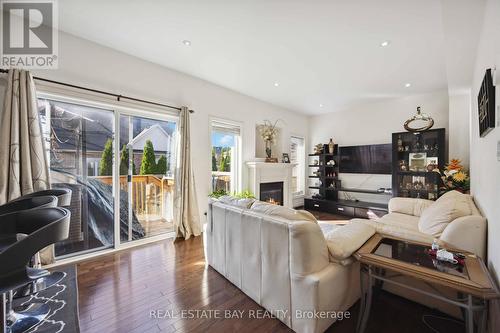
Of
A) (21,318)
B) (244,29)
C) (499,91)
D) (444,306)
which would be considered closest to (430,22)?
(499,91)

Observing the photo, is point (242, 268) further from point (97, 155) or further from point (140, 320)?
point (97, 155)

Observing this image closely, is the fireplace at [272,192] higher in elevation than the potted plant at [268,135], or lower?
lower

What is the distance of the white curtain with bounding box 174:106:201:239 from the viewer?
3398 mm

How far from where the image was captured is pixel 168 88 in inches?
133

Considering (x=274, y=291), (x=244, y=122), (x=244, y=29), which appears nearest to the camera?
(x=274, y=291)

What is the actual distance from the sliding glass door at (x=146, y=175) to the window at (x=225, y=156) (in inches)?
34.5

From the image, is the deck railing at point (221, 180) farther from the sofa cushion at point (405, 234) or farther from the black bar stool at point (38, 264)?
the sofa cushion at point (405, 234)

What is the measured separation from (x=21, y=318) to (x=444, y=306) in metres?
3.33

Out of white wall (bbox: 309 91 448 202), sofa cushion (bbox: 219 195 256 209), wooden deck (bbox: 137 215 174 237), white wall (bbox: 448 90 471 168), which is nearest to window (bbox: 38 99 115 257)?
wooden deck (bbox: 137 215 174 237)

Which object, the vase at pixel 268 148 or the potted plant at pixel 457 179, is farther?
the vase at pixel 268 148

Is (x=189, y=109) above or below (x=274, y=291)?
above

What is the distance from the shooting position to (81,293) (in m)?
1.98

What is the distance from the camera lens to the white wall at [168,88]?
254 centimetres

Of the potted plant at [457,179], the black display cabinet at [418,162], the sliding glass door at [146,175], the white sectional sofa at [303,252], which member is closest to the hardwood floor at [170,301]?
the white sectional sofa at [303,252]
